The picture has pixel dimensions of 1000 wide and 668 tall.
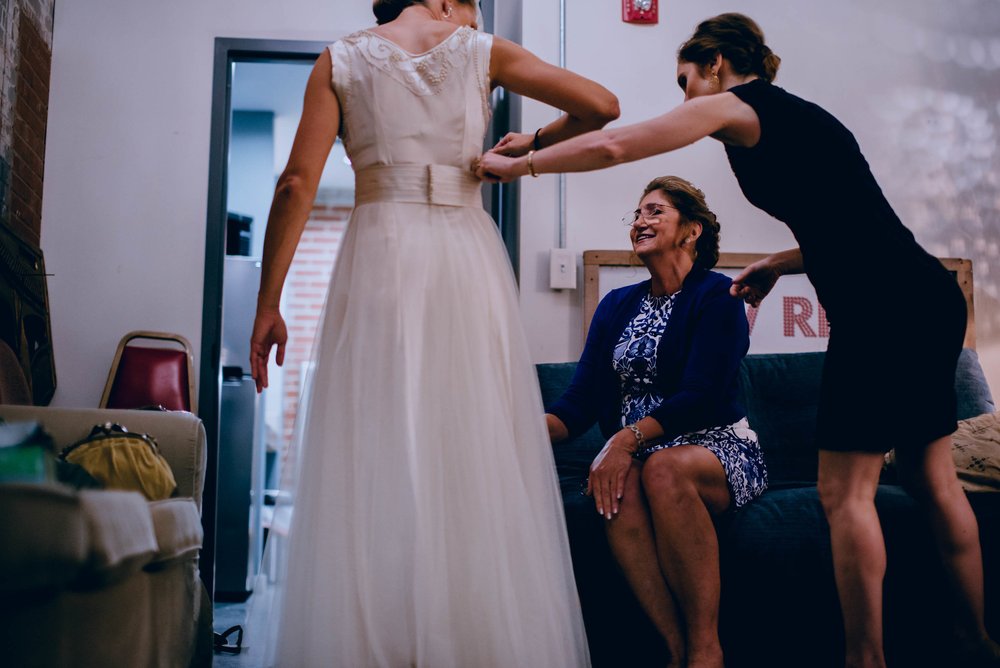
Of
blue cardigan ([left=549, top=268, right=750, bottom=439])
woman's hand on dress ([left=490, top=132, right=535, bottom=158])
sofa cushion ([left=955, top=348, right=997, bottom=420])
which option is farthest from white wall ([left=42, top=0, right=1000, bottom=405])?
woman's hand on dress ([left=490, top=132, right=535, bottom=158])

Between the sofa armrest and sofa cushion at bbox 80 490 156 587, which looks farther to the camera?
the sofa armrest

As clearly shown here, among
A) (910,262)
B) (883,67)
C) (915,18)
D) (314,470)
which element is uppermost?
(915,18)

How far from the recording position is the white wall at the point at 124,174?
345 centimetres

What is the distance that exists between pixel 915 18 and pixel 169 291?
124 inches

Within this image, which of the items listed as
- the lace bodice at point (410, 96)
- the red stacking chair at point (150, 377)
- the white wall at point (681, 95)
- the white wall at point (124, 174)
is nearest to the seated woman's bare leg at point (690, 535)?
the lace bodice at point (410, 96)

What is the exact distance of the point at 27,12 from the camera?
3.22 metres

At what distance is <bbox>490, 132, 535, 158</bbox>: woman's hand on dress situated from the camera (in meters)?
1.79

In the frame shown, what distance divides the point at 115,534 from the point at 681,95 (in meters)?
2.64

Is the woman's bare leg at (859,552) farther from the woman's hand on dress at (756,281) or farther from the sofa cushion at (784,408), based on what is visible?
the sofa cushion at (784,408)

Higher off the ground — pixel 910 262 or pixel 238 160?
pixel 238 160

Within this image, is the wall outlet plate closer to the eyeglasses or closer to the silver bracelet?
the eyeglasses

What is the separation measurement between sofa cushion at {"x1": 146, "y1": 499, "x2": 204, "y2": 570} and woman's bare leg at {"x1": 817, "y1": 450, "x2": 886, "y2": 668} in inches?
49.0

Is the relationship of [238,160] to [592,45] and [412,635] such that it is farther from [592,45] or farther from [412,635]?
[412,635]

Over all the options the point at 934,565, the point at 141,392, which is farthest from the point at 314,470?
the point at 141,392
